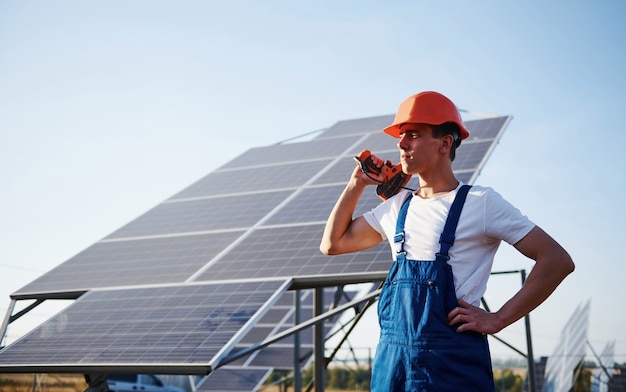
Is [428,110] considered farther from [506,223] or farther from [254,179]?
[254,179]

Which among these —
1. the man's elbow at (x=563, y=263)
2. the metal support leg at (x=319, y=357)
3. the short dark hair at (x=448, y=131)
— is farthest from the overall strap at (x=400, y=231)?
the metal support leg at (x=319, y=357)

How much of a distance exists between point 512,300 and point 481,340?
0.17 m

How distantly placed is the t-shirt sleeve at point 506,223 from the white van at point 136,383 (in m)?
11.4

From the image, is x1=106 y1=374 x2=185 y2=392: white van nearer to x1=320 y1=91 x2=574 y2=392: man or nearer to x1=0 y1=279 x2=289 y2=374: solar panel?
x1=0 y1=279 x2=289 y2=374: solar panel

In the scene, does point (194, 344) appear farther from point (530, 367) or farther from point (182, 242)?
point (530, 367)

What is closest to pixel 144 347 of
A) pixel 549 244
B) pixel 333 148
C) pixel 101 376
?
pixel 101 376

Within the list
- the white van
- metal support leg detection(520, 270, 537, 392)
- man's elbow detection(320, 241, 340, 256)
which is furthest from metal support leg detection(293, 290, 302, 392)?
man's elbow detection(320, 241, 340, 256)

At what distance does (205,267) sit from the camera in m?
7.79

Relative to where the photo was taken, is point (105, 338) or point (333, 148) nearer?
point (105, 338)

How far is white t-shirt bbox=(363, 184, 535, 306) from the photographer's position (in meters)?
2.23

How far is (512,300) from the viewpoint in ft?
7.27

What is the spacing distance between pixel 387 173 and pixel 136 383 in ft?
39.7

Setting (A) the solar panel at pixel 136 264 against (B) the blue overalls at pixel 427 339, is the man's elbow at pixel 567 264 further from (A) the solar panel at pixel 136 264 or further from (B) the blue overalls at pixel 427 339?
(A) the solar panel at pixel 136 264

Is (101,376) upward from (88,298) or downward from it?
downward
